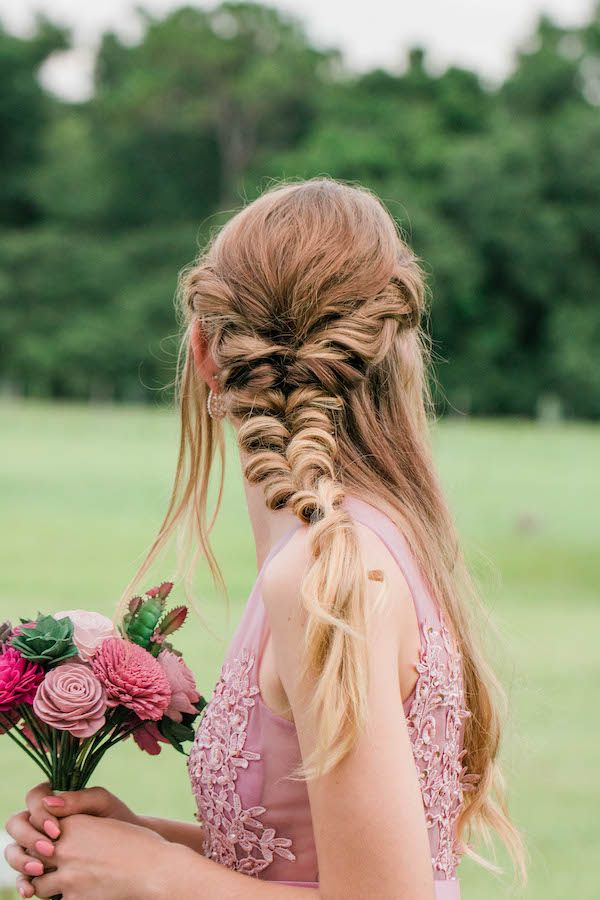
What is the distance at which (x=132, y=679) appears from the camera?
190cm

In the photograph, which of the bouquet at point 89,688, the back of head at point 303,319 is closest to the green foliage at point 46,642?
the bouquet at point 89,688

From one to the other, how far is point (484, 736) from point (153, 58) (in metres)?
59.1

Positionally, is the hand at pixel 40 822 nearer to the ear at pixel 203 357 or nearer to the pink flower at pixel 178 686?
the pink flower at pixel 178 686

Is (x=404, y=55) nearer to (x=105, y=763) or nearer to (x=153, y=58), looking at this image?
(x=153, y=58)

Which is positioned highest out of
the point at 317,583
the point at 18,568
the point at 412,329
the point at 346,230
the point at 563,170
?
the point at 563,170

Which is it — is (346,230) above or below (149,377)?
above

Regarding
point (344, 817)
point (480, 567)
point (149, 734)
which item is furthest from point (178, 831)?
point (480, 567)

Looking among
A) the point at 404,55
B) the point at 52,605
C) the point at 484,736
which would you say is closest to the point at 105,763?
the point at 52,605

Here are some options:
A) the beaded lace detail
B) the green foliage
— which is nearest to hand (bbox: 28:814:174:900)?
the beaded lace detail

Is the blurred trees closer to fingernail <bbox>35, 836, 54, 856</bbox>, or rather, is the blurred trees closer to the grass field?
the grass field

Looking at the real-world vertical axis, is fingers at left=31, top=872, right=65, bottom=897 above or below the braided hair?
below

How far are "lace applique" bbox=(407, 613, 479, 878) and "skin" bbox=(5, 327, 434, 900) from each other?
0.04 m

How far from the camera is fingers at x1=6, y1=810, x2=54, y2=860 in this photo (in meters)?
1.85

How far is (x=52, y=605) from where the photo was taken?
12.8 meters
